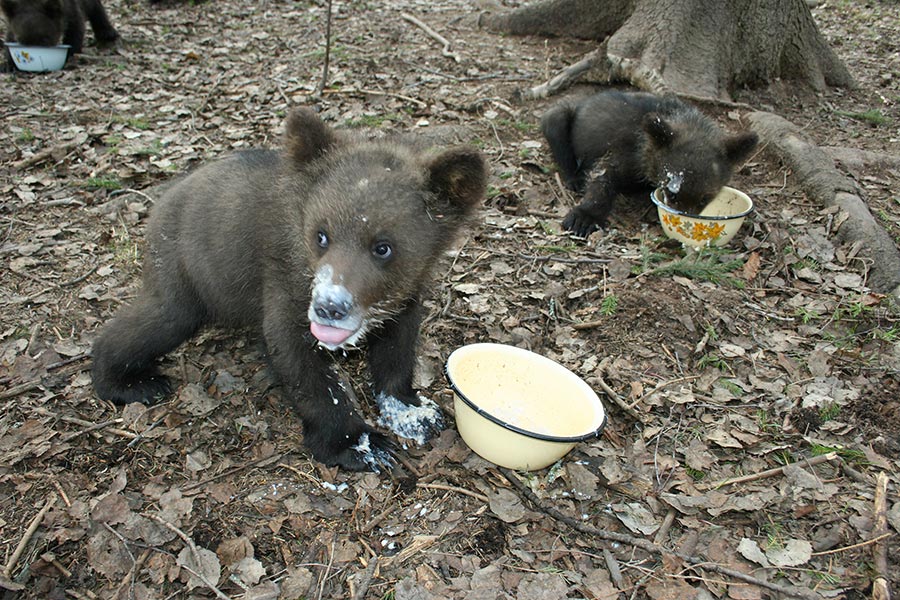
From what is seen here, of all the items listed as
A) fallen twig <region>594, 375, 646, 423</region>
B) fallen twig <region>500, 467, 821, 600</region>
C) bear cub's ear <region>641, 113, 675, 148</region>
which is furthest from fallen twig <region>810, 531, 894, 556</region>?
bear cub's ear <region>641, 113, 675, 148</region>

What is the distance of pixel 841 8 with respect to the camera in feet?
43.1

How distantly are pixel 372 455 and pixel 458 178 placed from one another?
5.79ft

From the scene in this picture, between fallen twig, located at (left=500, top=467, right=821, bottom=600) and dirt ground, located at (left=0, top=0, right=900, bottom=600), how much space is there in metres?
0.01

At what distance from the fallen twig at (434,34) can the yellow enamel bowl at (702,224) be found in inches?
177

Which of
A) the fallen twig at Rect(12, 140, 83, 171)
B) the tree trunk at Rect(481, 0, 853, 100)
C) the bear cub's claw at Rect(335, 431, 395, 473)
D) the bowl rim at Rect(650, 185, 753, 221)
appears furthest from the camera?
the tree trunk at Rect(481, 0, 853, 100)

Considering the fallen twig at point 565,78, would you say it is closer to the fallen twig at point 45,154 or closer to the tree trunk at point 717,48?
the tree trunk at point 717,48

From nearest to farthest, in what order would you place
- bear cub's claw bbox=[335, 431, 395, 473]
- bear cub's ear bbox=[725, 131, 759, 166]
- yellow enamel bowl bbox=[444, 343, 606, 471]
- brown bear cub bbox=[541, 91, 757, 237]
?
yellow enamel bowl bbox=[444, 343, 606, 471]
bear cub's claw bbox=[335, 431, 395, 473]
bear cub's ear bbox=[725, 131, 759, 166]
brown bear cub bbox=[541, 91, 757, 237]

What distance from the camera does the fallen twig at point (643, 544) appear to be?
3207mm

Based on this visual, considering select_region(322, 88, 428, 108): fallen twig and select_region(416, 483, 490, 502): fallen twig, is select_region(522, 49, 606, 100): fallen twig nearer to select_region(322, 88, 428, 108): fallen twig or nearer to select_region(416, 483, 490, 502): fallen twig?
select_region(322, 88, 428, 108): fallen twig

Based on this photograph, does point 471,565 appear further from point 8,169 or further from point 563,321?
point 8,169

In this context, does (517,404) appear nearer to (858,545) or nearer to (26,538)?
(858,545)

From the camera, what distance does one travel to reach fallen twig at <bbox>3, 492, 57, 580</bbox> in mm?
3186

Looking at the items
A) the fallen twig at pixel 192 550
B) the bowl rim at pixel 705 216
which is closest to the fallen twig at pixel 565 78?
the bowl rim at pixel 705 216

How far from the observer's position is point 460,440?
4.21 m
